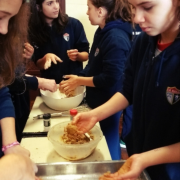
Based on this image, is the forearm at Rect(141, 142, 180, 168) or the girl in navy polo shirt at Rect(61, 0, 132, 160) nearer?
the forearm at Rect(141, 142, 180, 168)

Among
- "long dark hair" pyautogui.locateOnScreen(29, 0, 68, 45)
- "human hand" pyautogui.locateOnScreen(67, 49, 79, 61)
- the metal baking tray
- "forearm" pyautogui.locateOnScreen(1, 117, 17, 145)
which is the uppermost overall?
"long dark hair" pyautogui.locateOnScreen(29, 0, 68, 45)

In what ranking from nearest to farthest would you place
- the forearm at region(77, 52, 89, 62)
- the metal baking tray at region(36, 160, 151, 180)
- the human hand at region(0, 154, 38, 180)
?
the human hand at region(0, 154, 38, 180)
the metal baking tray at region(36, 160, 151, 180)
the forearm at region(77, 52, 89, 62)

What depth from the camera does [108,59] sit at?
4.37 feet

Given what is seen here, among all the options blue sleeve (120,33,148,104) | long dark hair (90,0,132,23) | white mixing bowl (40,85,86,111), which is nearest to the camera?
blue sleeve (120,33,148,104)

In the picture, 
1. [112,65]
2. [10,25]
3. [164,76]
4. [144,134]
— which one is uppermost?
[10,25]

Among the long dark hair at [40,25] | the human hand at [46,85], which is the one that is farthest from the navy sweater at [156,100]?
the long dark hair at [40,25]

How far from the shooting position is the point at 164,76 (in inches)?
30.6

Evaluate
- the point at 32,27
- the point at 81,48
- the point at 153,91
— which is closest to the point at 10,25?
the point at 153,91

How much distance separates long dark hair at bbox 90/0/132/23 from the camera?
4.60 feet

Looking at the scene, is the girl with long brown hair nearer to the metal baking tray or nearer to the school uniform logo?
the metal baking tray

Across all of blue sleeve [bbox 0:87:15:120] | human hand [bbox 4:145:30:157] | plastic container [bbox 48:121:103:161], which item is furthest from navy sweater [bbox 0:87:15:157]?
plastic container [bbox 48:121:103:161]

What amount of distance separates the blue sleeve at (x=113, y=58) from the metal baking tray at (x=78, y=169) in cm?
62

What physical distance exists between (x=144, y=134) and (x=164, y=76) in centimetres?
24

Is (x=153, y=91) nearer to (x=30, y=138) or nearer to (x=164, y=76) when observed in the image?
(x=164, y=76)
